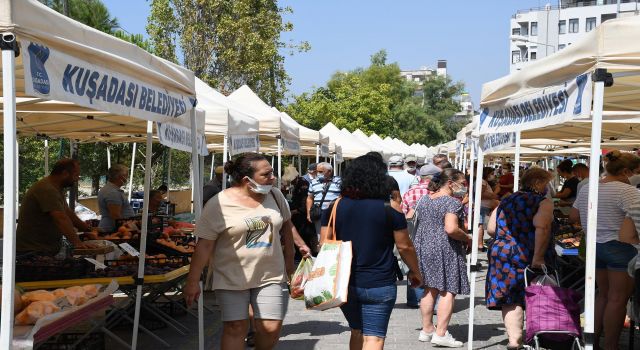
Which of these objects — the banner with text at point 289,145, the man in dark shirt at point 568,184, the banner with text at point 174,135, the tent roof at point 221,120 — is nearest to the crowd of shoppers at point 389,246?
the banner with text at point 174,135

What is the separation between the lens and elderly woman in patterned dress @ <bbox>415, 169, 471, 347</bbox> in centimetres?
802

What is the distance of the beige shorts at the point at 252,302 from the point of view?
5.70 m

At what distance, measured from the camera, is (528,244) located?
6.91 m

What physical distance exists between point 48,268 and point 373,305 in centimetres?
315

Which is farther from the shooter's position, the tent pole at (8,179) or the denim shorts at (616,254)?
the denim shorts at (616,254)

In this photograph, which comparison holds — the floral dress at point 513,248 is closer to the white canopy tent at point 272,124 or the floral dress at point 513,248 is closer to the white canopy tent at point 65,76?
the white canopy tent at point 65,76

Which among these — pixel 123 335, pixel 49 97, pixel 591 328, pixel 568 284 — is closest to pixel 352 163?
pixel 591 328

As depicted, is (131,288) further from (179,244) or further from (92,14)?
(92,14)

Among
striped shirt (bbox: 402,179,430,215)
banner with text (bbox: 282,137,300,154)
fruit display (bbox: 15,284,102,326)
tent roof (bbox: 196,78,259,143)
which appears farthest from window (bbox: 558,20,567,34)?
fruit display (bbox: 15,284,102,326)

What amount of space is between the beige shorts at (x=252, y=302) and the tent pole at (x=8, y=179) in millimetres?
1973

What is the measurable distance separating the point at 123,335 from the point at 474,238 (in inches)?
153

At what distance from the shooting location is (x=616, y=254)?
6.97 m

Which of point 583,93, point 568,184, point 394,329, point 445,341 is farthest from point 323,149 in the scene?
point 583,93

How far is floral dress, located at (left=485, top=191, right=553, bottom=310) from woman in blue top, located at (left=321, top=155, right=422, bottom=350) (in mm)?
1692
